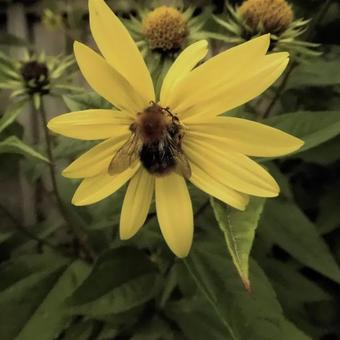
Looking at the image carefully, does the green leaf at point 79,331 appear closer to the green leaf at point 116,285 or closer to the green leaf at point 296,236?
the green leaf at point 116,285

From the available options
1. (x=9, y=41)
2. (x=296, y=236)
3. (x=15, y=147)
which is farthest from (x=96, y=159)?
(x=9, y=41)

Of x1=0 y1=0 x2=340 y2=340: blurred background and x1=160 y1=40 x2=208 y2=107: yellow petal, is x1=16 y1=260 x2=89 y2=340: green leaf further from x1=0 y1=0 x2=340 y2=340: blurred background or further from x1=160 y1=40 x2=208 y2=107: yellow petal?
x1=160 y1=40 x2=208 y2=107: yellow petal

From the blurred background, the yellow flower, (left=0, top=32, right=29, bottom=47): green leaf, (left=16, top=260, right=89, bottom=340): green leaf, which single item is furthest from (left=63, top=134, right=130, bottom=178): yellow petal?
(left=0, top=32, right=29, bottom=47): green leaf

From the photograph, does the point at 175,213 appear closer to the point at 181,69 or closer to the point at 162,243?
the point at 181,69

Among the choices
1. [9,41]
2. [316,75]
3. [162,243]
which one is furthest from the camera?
[9,41]

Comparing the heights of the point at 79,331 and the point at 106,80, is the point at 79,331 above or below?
below

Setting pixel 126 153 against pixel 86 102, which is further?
pixel 86 102
